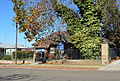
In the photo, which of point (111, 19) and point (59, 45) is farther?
point (59, 45)

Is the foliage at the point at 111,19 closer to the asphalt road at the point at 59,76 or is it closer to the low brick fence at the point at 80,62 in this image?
the low brick fence at the point at 80,62

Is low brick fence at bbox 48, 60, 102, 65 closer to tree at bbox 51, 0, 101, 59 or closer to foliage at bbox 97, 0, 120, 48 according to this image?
tree at bbox 51, 0, 101, 59

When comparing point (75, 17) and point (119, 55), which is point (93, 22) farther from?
point (119, 55)

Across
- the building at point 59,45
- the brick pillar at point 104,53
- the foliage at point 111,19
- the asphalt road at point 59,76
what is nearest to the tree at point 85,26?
the building at point 59,45

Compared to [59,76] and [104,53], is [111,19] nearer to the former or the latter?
[104,53]

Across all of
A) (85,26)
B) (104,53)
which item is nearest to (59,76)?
(104,53)

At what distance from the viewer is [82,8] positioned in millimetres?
26953

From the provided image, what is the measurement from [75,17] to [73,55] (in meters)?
5.51

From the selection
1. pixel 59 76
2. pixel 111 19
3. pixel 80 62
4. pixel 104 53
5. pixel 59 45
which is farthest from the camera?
pixel 59 45

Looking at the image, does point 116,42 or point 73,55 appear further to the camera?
point 116,42

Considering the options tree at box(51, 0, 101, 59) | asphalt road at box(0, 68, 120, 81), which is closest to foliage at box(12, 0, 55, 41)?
tree at box(51, 0, 101, 59)

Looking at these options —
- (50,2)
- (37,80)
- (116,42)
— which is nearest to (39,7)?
(50,2)

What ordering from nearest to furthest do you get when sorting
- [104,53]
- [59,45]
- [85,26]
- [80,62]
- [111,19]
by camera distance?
[104,53], [80,62], [85,26], [111,19], [59,45]

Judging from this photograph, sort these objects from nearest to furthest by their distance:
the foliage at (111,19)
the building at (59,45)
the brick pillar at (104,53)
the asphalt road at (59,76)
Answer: the asphalt road at (59,76) < the brick pillar at (104,53) < the building at (59,45) < the foliage at (111,19)
